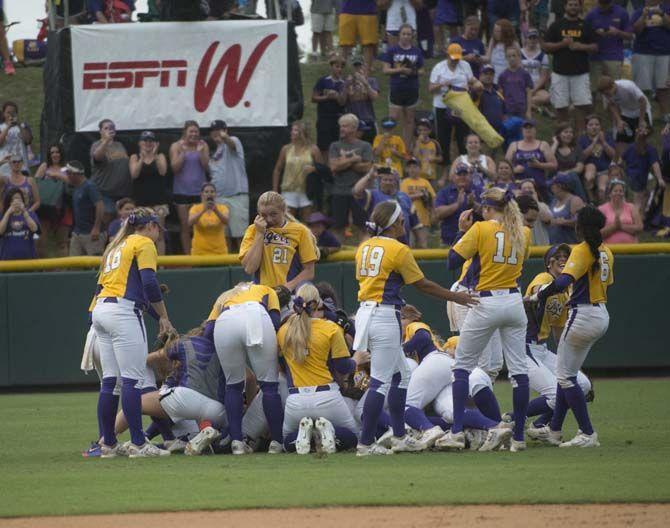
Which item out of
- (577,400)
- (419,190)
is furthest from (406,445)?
(419,190)

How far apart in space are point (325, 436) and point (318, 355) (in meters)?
0.64

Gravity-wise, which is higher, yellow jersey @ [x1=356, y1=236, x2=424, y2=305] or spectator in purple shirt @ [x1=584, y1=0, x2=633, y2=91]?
spectator in purple shirt @ [x1=584, y1=0, x2=633, y2=91]

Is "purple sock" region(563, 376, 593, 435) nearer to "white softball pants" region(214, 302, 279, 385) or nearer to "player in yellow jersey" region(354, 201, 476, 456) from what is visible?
"player in yellow jersey" region(354, 201, 476, 456)

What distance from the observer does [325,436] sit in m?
9.43

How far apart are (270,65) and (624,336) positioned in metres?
6.36

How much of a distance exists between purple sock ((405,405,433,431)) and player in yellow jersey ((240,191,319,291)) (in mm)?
1443

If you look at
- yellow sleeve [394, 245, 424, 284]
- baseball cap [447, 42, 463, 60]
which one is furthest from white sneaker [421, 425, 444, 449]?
baseball cap [447, 42, 463, 60]

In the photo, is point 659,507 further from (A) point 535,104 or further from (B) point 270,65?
(A) point 535,104

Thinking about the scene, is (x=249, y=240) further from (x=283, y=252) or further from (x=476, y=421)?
(x=476, y=421)

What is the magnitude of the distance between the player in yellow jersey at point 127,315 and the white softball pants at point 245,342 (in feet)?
1.43

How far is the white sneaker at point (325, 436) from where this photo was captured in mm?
9430

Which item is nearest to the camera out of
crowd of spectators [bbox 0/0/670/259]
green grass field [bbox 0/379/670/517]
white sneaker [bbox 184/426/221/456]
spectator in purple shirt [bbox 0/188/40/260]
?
green grass field [bbox 0/379/670/517]

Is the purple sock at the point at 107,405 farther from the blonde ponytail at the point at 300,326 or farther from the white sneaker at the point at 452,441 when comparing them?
the white sneaker at the point at 452,441

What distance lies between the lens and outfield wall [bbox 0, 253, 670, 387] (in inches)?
609
